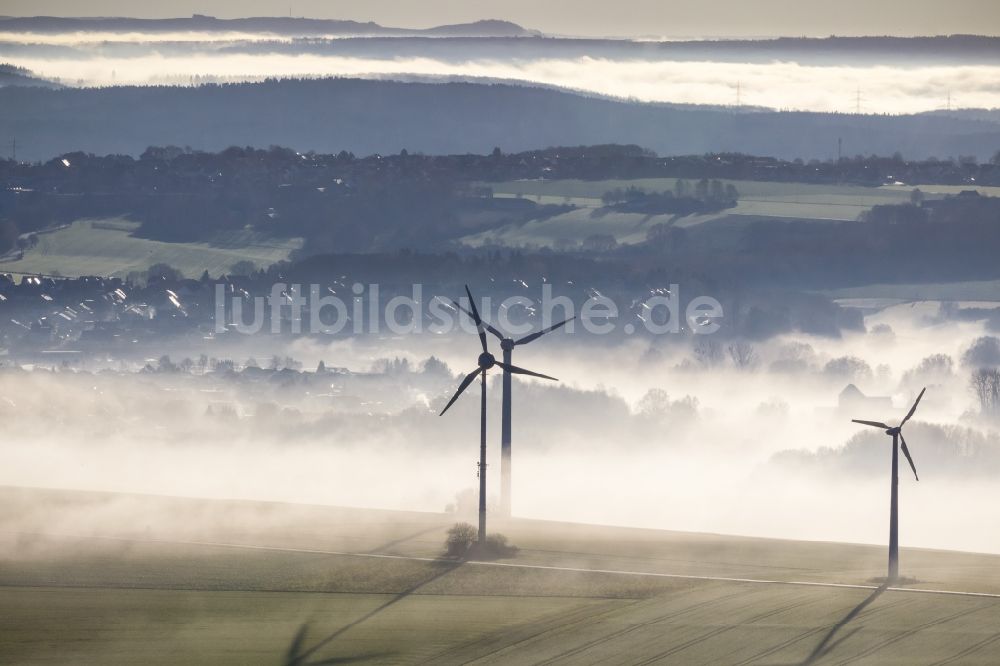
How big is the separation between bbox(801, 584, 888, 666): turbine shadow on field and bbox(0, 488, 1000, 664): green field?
0.24 metres

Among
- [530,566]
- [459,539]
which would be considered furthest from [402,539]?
[530,566]

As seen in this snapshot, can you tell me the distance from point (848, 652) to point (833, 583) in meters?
21.0

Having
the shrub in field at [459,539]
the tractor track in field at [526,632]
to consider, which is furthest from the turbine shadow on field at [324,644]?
the shrub in field at [459,539]

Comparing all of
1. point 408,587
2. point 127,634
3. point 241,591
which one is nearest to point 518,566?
point 408,587

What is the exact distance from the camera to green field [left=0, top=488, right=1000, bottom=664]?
12562 cm

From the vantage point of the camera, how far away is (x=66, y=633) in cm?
13012

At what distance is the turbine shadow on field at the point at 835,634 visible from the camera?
12312cm

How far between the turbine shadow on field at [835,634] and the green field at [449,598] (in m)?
0.24

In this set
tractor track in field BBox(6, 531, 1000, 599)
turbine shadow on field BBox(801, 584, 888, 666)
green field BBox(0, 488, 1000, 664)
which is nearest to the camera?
turbine shadow on field BBox(801, 584, 888, 666)

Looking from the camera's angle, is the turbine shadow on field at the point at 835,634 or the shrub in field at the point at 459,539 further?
the shrub in field at the point at 459,539

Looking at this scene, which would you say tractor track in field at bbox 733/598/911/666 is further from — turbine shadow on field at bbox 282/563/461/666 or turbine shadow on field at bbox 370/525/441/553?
turbine shadow on field at bbox 370/525/441/553

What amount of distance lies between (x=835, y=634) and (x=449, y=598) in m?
26.3

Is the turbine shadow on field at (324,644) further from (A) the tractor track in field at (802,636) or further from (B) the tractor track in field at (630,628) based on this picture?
(A) the tractor track in field at (802,636)

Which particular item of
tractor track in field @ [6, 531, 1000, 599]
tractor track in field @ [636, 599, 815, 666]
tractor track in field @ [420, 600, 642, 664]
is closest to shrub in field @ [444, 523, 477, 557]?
tractor track in field @ [6, 531, 1000, 599]
